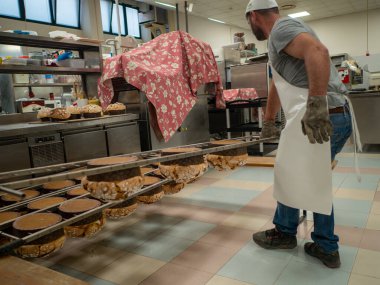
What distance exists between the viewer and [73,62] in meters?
3.21

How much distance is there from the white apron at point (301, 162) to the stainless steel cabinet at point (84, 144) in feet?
5.62

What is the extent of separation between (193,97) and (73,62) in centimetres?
129

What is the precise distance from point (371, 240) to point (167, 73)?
6.78ft

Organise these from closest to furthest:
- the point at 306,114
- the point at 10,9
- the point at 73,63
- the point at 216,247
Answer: the point at 306,114
the point at 216,247
the point at 73,63
the point at 10,9

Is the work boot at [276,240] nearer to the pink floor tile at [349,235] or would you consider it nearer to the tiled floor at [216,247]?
the tiled floor at [216,247]

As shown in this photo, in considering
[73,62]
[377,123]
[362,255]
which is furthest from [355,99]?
[73,62]

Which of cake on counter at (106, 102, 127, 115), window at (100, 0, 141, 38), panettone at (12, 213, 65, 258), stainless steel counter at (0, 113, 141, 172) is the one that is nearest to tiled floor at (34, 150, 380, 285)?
panettone at (12, 213, 65, 258)

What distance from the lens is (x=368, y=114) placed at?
14.7ft

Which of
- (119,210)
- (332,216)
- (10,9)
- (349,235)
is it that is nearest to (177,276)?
(119,210)

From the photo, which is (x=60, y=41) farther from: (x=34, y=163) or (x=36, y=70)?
(x=34, y=163)

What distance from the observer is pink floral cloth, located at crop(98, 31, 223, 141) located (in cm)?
275

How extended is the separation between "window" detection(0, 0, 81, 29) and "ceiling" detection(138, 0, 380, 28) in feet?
6.20

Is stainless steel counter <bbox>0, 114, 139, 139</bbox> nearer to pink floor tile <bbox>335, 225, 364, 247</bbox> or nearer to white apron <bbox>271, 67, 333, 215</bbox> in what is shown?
white apron <bbox>271, 67, 333, 215</bbox>

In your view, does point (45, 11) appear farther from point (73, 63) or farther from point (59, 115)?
point (59, 115)
